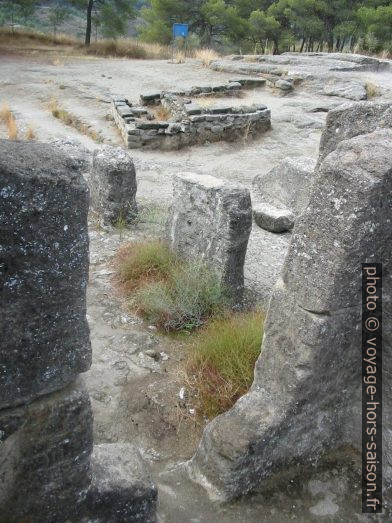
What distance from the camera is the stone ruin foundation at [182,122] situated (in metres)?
10.6

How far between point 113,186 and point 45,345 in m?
5.04

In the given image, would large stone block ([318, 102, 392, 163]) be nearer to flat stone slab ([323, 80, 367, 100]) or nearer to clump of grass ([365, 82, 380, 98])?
flat stone slab ([323, 80, 367, 100])

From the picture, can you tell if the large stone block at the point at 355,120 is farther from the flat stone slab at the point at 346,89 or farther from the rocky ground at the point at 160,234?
the flat stone slab at the point at 346,89

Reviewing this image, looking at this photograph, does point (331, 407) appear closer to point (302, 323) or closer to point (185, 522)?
point (302, 323)

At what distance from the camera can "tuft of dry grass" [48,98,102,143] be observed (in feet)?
36.4

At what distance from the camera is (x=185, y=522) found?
2840 millimetres

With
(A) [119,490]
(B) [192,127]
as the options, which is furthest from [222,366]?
(B) [192,127]

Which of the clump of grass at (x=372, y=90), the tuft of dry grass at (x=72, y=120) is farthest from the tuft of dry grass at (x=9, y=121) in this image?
the clump of grass at (x=372, y=90)

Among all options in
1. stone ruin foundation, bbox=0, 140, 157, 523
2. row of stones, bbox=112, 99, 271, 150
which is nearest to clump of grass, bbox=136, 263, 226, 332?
stone ruin foundation, bbox=0, 140, 157, 523

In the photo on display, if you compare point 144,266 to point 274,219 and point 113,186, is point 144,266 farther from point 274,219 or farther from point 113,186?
point 274,219

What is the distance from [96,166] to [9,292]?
17.8 feet

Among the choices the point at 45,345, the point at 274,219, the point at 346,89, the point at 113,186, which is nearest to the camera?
the point at 45,345

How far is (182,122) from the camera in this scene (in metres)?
11.0

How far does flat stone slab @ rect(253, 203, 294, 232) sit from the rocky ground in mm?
133
